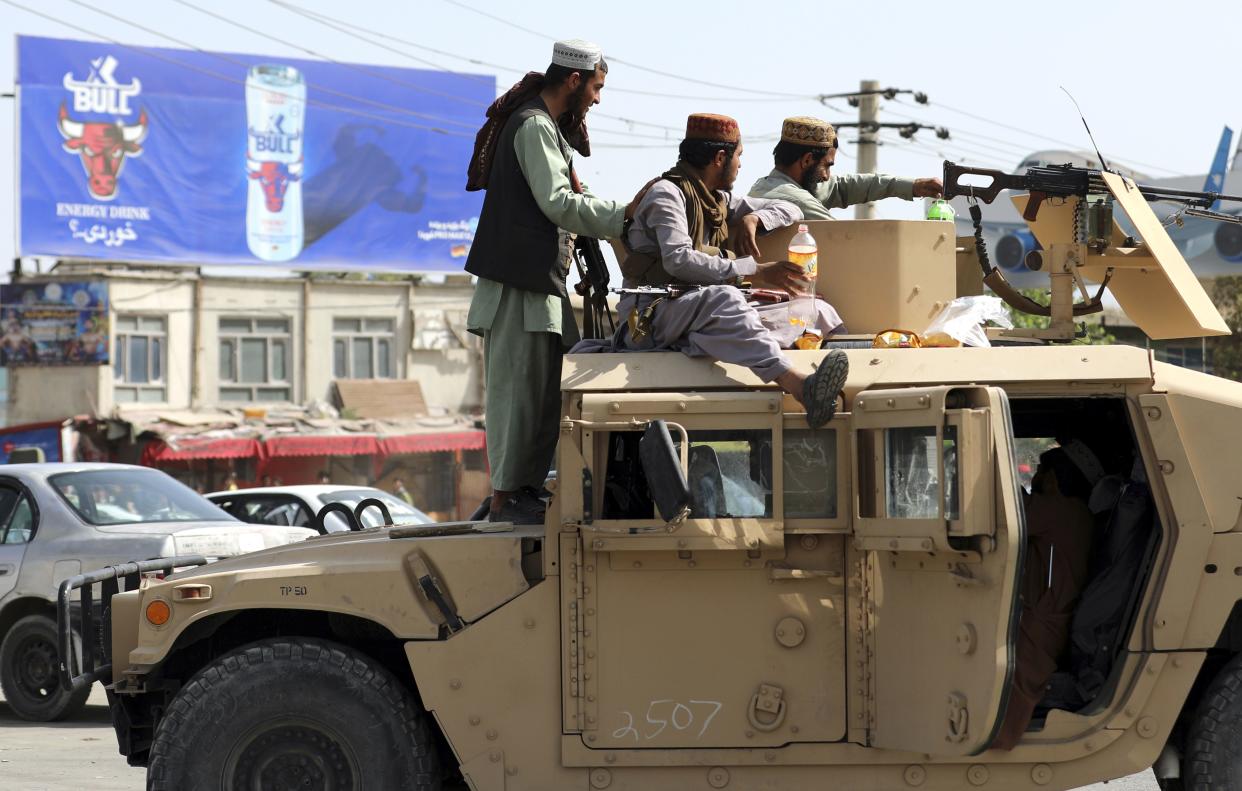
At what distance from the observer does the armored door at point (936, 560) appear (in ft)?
15.4

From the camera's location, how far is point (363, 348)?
3916cm

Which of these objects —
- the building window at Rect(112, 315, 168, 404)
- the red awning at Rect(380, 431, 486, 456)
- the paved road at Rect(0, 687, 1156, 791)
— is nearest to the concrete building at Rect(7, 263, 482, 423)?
the building window at Rect(112, 315, 168, 404)

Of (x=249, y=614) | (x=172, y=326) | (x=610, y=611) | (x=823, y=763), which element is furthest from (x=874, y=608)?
(x=172, y=326)

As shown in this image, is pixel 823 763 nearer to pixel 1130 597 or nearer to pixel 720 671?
pixel 720 671

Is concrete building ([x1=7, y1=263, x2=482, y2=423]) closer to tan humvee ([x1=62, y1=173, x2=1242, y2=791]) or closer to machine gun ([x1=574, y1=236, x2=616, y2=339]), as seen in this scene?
machine gun ([x1=574, y1=236, x2=616, y2=339])

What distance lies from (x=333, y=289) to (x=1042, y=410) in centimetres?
3414

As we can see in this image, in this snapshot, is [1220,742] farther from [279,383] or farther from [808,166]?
[279,383]

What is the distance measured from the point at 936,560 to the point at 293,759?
Result: 2.17 m

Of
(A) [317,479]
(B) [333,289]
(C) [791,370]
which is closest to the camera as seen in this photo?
(C) [791,370]

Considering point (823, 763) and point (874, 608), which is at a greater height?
point (874, 608)

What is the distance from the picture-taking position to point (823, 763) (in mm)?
5172

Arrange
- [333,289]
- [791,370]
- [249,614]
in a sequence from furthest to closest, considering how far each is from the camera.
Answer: [333,289] → [249,614] → [791,370]

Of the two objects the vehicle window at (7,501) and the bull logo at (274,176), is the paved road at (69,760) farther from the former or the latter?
the bull logo at (274,176)

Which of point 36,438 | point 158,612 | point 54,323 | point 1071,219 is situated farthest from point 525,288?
point 54,323
